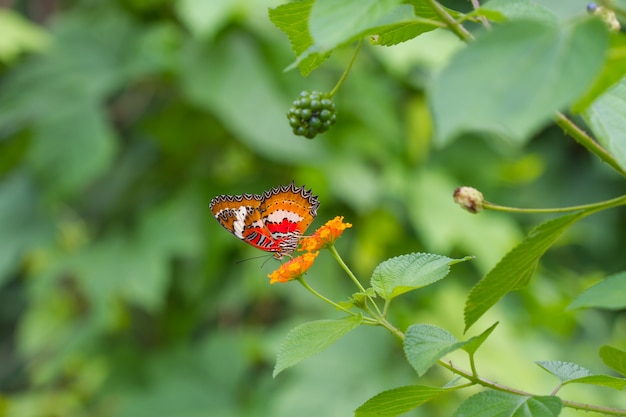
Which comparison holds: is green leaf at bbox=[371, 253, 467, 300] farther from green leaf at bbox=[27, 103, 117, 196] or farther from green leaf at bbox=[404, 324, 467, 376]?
green leaf at bbox=[27, 103, 117, 196]

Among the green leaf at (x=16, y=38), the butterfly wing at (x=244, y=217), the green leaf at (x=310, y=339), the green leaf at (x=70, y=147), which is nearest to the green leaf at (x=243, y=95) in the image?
the green leaf at (x=70, y=147)

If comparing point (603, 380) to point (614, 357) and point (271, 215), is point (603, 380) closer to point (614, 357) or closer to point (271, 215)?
point (614, 357)

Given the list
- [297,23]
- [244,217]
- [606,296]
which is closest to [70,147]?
[244,217]

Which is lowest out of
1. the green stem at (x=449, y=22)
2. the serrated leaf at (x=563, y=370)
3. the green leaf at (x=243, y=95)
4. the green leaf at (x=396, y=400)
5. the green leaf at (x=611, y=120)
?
the green leaf at (x=243, y=95)

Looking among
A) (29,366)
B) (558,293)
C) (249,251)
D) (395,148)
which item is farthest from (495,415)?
(29,366)

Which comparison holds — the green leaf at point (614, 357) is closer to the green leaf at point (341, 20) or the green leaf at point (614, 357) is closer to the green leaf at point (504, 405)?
the green leaf at point (504, 405)

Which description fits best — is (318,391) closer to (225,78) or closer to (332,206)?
(332,206)
